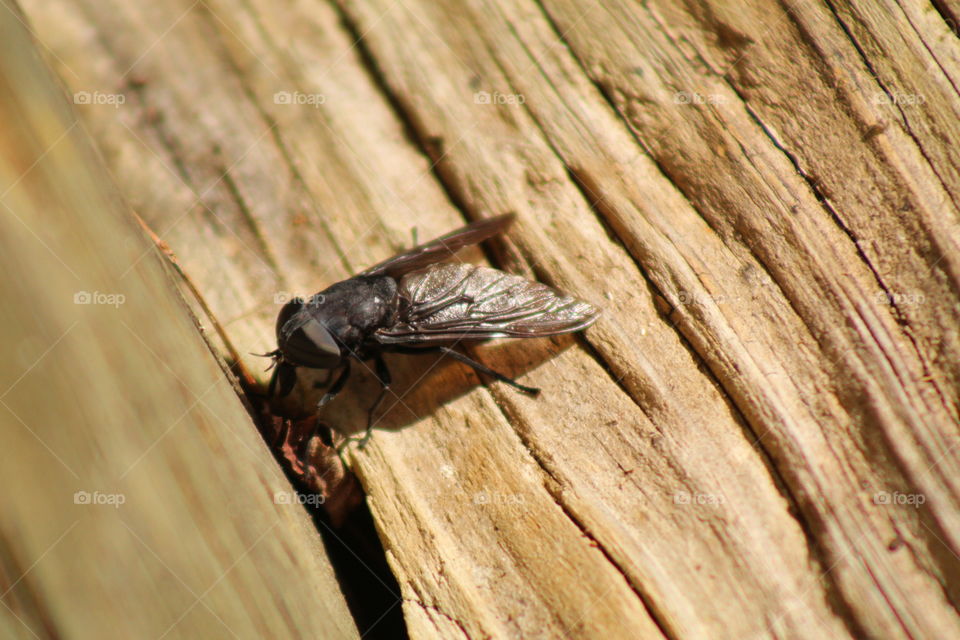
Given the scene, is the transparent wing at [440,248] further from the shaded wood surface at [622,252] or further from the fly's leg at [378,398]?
the fly's leg at [378,398]

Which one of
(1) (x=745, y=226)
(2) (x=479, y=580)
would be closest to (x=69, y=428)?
(2) (x=479, y=580)

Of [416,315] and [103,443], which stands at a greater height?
[103,443]

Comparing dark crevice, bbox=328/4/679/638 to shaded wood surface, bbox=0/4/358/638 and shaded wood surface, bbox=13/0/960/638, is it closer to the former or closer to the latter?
shaded wood surface, bbox=13/0/960/638

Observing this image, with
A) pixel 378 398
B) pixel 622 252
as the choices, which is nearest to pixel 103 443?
pixel 378 398

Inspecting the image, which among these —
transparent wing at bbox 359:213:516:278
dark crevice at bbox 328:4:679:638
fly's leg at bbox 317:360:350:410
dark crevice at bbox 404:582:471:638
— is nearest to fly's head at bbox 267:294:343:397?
fly's leg at bbox 317:360:350:410

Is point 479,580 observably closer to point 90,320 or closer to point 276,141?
point 90,320

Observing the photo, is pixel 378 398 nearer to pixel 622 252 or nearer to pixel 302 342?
pixel 302 342
